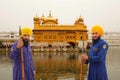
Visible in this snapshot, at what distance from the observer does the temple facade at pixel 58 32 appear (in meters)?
48.6

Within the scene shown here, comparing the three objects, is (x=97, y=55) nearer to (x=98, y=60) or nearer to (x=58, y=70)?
(x=98, y=60)

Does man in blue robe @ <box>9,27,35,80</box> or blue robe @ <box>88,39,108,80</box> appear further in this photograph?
man in blue robe @ <box>9,27,35,80</box>

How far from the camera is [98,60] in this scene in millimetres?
5027

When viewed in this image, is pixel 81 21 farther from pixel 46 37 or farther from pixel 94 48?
pixel 94 48

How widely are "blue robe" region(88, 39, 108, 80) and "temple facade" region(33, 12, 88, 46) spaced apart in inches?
1705

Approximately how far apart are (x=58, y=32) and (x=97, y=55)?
44.0 meters

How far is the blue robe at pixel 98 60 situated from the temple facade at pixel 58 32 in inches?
1705

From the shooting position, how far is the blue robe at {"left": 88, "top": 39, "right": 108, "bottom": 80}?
5035 millimetres

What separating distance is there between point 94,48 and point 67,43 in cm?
4536

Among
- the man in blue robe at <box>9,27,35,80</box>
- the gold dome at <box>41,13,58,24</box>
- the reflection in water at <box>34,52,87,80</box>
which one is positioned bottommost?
the reflection in water at <box>34,52,87,80</box>

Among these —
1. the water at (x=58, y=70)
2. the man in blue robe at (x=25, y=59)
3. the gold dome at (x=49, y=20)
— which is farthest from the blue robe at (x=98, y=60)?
the gold dome at (x=49, y=20)

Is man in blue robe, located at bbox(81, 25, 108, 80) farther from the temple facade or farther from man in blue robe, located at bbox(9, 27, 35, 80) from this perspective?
the temple facade

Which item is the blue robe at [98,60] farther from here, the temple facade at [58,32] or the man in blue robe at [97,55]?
the temple facade at [58,32]

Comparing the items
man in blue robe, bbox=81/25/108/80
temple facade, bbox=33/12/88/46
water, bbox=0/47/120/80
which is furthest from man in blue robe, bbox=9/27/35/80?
temple facade, bbox=33/12/88/46
